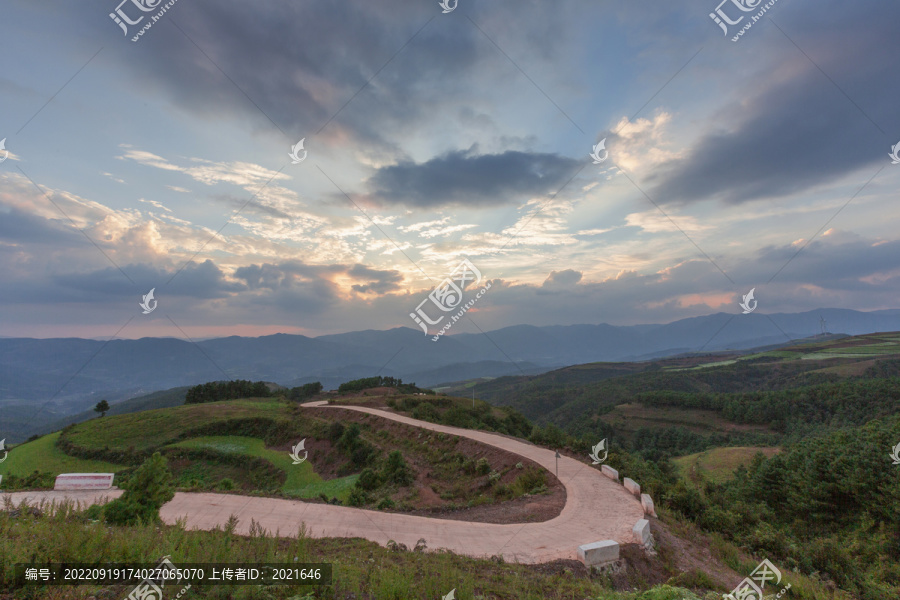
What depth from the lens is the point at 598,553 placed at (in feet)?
31.8

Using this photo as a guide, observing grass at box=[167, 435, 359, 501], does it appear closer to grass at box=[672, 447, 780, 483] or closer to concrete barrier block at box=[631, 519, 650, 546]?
concrete barrier block at box=[631, 519, 650, 546]

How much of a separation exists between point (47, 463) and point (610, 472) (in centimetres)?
5042

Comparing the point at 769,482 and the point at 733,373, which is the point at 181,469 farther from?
the point at 733,373

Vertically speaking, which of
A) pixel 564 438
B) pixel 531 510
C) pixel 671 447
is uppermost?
pixel 564 438

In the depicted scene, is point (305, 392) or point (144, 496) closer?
point (144, 496)

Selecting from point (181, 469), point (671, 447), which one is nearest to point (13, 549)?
point (181, 469)

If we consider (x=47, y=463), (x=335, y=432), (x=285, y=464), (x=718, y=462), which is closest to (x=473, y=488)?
(x=335, y=432)

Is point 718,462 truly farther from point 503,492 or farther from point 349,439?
point 349,439

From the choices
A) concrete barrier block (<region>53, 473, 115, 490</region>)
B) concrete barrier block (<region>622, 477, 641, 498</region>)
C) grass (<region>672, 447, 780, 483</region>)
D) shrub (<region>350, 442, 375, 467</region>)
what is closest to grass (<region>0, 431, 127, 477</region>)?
shrub (<region>350, 442, 375, 467</region>)

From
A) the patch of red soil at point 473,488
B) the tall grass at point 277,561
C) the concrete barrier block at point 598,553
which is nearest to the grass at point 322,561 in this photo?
the tall grass at point 277,561

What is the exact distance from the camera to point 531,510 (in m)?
14.7

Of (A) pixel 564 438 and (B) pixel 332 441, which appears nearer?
(A) pixel 564 438

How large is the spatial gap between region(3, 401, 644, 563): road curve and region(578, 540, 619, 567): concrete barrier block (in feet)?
2.24

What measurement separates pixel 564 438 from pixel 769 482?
1212 cm
